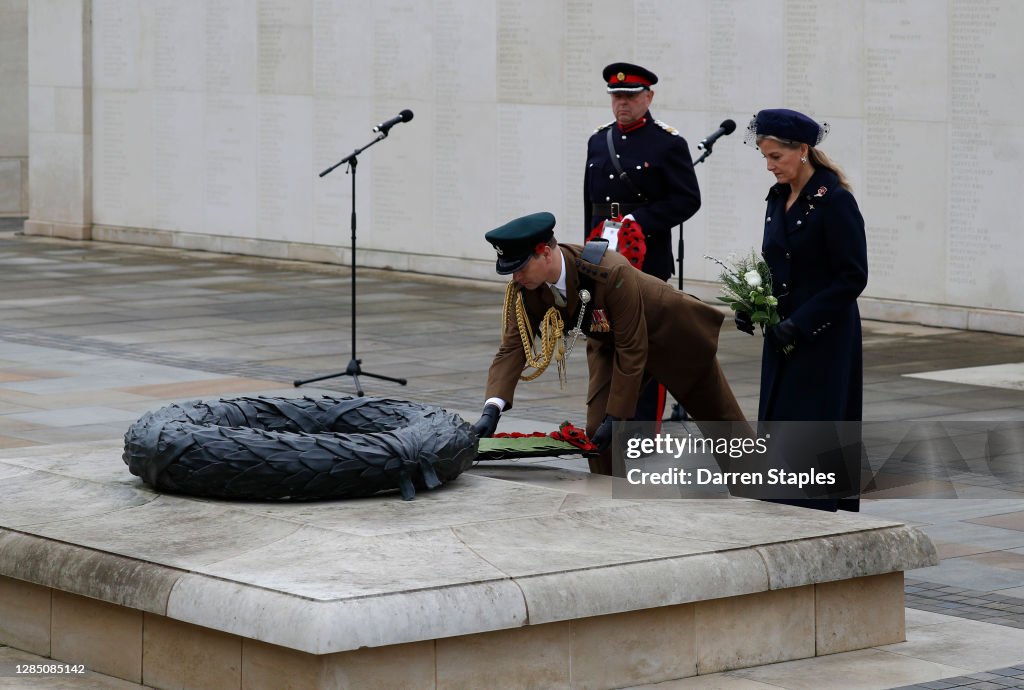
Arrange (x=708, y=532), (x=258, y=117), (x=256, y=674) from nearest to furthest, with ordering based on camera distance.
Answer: (x=256, y=674), (x=708, y=532), (x=258, y=117)

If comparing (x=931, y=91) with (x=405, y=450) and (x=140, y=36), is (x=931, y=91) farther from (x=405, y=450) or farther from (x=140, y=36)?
(x=140, y=36)

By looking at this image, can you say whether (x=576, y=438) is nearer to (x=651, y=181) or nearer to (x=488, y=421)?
(x=488, y=421)

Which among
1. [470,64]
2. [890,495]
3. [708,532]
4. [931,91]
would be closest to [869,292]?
[931,91]

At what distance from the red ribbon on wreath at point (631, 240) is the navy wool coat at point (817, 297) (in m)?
1.66

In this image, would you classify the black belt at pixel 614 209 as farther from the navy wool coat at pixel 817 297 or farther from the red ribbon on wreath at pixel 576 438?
the red ribbon on wreath at pixel 576 438

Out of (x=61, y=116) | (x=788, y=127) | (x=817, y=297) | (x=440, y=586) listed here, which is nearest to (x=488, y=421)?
(x=817, y=297)

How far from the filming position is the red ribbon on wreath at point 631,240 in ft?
27.8

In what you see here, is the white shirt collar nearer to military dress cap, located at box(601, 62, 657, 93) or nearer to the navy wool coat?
the navy wool coat

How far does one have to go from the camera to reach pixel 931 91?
1410 centimetres

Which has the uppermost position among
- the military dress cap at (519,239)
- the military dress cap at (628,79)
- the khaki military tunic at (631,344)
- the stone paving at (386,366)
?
the military dress cap at (628,79)

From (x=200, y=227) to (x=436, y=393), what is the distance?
1016cm

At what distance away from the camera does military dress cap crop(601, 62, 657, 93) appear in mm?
8812

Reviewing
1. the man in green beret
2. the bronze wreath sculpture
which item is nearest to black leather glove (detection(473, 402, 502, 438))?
the man in green beret

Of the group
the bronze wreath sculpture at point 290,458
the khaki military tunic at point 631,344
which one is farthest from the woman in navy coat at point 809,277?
the bronze wreath sculpture at point 290,458
